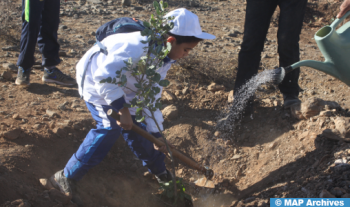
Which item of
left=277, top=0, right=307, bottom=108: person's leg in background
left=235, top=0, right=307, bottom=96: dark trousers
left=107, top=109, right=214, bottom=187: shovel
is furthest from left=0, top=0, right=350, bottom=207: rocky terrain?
left=235, top=0, right=307, bottom=96: dark trousers

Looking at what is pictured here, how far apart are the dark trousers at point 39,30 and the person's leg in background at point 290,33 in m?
2.40

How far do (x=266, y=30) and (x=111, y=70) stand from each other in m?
1.66

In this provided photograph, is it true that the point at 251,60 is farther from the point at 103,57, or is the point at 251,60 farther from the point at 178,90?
the point at 103,57

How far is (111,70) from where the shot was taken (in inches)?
64.4

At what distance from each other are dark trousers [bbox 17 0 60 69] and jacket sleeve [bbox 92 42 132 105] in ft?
5.59

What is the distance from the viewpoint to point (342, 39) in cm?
196

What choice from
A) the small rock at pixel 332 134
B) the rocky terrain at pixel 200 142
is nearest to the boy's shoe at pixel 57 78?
the rocky terrain at pixel 200 142

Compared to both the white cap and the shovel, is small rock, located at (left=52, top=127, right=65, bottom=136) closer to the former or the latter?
the shovel

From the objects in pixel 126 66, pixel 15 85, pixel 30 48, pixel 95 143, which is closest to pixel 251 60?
pixel 126 66

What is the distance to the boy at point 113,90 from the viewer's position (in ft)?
5.44

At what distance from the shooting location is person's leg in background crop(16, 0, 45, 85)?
9.41ft

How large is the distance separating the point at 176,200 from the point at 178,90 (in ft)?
5.16

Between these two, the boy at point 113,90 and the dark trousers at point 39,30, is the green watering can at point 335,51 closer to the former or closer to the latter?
the boy at point 113,90

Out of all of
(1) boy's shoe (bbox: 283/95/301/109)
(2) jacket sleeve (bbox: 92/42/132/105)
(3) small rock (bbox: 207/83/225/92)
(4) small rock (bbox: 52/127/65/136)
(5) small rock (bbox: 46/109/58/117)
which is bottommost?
(4) small rock (bbox: 52/127/65/136)
